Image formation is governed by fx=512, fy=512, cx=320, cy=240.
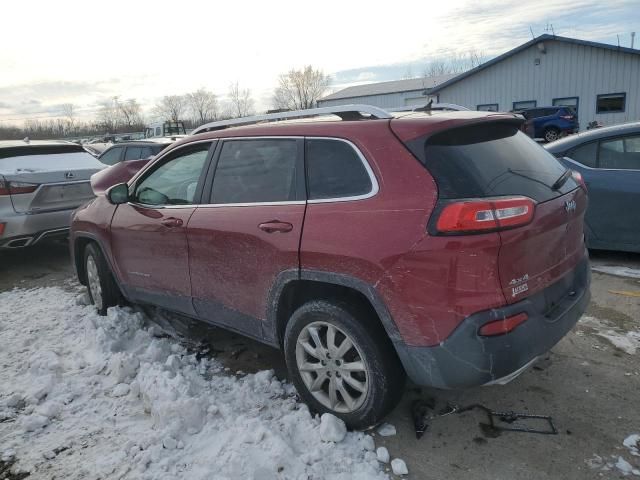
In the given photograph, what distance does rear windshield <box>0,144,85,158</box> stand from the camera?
6.73m

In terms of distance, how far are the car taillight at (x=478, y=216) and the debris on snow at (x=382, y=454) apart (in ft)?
4.05

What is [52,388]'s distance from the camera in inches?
138

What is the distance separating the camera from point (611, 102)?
26.0 meters

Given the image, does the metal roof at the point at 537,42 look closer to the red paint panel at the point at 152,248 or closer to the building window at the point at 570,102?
the building window at the point at 570,102

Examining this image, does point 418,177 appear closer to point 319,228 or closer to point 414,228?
point 414,228

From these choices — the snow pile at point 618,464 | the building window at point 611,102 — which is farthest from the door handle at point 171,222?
the building window at point 611,102

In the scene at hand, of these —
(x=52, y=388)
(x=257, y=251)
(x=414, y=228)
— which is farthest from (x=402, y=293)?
(x=52, y=388)

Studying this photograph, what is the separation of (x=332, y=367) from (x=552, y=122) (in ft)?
78.1

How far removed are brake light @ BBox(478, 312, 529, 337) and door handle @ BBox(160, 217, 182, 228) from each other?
224 centimetres

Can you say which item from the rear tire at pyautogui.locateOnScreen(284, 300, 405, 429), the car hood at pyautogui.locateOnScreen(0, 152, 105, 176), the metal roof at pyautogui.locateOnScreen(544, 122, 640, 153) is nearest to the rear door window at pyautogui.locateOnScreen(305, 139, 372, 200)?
the rear tire at pyautogui.locateOnScreen(284, 300, 405, 429)

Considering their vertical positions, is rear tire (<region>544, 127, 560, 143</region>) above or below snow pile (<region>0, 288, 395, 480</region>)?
above

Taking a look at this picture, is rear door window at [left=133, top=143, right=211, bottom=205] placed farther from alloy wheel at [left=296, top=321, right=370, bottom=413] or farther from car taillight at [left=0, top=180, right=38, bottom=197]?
car taillight at [left=0, top=180, right=38, bottom=197]

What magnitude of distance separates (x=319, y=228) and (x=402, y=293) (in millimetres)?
593

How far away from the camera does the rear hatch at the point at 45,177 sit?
252 inches
